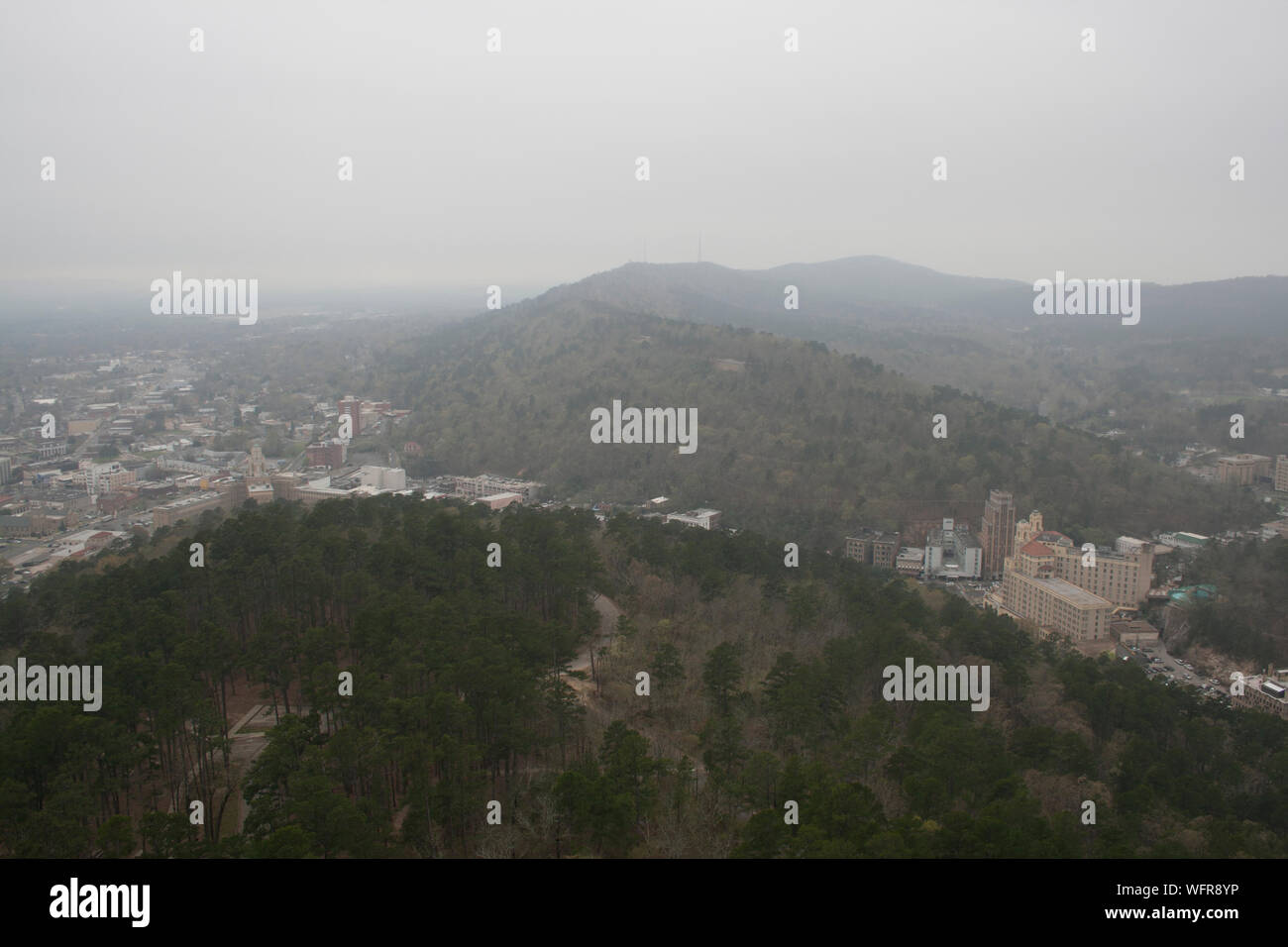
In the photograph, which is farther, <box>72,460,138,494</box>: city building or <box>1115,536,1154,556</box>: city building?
<box>72,460,138,494</box>: city building

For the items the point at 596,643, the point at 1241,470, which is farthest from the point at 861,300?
A: the point at 596,643

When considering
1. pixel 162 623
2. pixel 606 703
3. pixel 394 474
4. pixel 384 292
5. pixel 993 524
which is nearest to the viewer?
pixel 162 623

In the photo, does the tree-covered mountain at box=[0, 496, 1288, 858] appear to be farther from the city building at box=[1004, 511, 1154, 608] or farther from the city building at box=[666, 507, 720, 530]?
the city building at box=[666, 507, 720, 530]

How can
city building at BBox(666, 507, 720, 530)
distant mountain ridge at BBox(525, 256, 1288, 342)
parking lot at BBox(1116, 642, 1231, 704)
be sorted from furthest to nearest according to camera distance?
1. distant mountain ridge at BBox(525, 256, 1288, 342)
2. city building at BBox(666, 507, 720, 530)
3. parking lot at BBox(1116, 642, 1231, 704)

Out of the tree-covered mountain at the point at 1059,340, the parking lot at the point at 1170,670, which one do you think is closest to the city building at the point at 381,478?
the parking lot at the point at 1170,670

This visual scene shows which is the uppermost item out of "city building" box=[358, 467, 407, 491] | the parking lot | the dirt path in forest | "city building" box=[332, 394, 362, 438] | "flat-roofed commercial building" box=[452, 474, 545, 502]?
"city building" box=[332, 394, 362, 438]

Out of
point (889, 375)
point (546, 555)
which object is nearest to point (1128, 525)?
point (889, 375)

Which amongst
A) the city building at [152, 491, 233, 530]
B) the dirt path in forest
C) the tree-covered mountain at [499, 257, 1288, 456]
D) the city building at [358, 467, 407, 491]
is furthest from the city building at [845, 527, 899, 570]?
the tree-covered mountain at [499, 257, 1288, 456]
